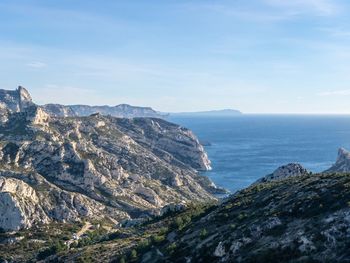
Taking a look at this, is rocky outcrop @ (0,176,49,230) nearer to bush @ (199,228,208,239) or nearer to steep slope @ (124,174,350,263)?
steep slope @ (124,174,350,263)

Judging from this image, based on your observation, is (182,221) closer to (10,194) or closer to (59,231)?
(59,231)

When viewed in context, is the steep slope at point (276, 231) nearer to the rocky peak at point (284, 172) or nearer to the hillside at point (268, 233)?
the hillside at point (268, 233)

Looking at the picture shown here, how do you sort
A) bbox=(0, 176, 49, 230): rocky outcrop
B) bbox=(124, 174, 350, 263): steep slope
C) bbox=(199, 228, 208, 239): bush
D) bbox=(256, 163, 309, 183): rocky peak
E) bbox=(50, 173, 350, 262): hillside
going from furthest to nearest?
bbox=(0, 176, 49, 230): rocky outcrop → bbox=(256, 163, 309, 183): rocky peak → bbox=(199, 228, 208, 239): bush → bbox=(50, 173, 350, 262): hillside → bbox=(124, 174, 350, 263): steep slope

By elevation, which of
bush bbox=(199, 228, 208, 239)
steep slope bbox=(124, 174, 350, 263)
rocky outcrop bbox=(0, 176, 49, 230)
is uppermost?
steep slope bbox=(124, 174, 350, 263)

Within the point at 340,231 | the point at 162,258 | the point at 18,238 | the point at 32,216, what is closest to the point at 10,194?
the point at 32,216

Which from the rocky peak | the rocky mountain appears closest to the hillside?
the rocky mountain

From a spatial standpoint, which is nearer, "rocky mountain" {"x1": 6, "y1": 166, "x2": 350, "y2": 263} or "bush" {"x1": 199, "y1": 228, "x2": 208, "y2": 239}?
"rocky mountain" {"x1": 6, "y1": 166, "x2": 350, "y2": 263}

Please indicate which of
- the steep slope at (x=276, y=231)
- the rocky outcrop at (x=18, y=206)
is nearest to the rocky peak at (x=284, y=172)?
the steep slope at (x=276, y=231)

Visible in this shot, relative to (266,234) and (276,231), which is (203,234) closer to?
(266,234)

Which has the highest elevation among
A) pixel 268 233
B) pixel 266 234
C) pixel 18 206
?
pixel 268 233

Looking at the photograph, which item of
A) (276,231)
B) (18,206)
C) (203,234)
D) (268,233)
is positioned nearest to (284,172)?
(203,234)

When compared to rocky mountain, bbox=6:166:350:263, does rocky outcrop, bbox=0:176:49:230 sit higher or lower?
lower
